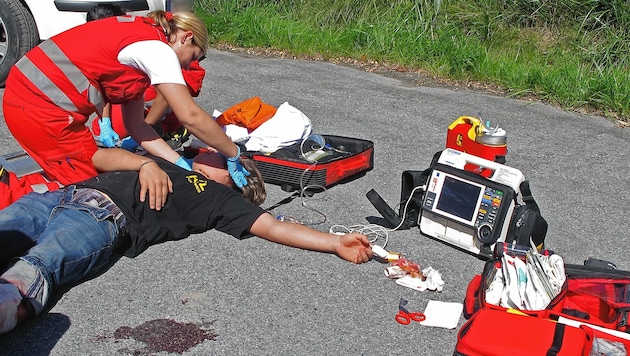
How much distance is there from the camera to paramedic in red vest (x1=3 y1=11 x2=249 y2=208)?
3.94 m

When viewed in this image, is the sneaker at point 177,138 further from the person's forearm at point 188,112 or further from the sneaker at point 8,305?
the sneaker at point 8,305

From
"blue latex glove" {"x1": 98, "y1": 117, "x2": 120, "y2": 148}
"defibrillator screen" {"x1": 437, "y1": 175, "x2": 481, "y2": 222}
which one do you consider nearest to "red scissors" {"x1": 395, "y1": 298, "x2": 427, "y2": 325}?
"defibrillator screen" {"x1": 437, "y1": 175, "x2": 481, "y2": 222}

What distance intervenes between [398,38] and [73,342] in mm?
6484

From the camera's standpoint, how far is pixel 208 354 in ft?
10.2

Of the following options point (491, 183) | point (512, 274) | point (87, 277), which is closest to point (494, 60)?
point (491, 183)

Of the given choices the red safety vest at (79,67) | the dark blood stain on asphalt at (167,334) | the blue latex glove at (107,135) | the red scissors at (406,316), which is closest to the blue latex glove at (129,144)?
the blue latex glove at (107,135)

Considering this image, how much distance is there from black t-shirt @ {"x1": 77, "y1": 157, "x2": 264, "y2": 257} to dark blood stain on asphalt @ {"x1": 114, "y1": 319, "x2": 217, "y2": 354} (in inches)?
29.1

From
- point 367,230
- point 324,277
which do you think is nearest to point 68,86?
point 324,277

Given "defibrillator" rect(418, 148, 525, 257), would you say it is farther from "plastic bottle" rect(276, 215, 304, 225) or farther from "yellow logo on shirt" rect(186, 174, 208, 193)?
"yellow logo on shirt" rect(186, 174, 208, 193)

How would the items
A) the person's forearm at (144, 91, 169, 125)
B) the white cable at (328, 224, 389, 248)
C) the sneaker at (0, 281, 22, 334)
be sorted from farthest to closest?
the person's forearm at (144, 91, 169, 125)
the white cable at (328, 224, 389, 248)
the sneaker at (0, 281, 22, 334)

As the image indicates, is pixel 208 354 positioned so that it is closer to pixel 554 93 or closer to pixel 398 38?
pixel 554 93

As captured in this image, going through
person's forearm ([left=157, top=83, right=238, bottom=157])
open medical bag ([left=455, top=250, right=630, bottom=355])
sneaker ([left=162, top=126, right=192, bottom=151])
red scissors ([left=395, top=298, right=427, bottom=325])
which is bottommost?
sneaker ([left=162, top=126, right=192, bottom=151])

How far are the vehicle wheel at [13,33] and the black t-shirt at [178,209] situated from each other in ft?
10.7

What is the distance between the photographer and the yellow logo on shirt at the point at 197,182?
4.16 m
